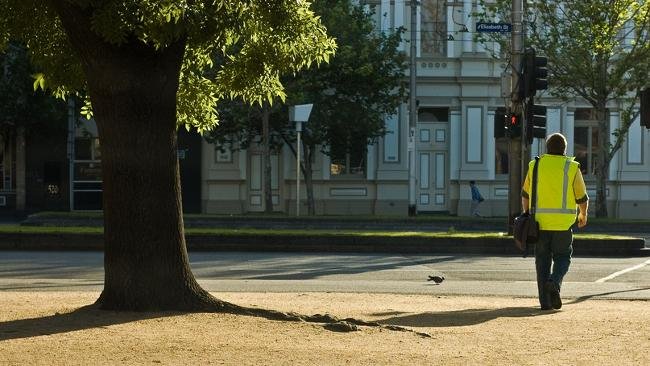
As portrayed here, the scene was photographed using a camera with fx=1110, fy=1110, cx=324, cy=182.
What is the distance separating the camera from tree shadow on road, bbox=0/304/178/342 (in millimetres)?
8070

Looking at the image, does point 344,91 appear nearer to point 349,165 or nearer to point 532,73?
point 349,165

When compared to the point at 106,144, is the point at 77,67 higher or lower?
higher

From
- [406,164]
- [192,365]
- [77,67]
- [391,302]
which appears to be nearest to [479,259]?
[391,302]

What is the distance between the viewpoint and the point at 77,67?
10352 millimetres

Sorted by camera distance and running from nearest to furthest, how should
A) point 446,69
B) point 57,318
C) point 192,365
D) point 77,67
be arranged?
point 192,365 → point 57,318 → point 77,67 → point 446,69

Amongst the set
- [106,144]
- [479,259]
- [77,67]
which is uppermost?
[77,67]

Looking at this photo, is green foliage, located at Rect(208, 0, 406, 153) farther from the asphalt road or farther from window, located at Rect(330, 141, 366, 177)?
the asphalt road

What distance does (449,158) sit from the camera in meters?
39.5

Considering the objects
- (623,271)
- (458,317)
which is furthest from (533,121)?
(458,317)

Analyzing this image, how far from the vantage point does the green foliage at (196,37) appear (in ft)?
28.1

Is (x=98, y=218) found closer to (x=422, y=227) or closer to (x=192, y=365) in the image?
(x=422, y=227)

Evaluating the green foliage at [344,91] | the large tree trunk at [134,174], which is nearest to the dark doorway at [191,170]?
the green foliage at [344,91]

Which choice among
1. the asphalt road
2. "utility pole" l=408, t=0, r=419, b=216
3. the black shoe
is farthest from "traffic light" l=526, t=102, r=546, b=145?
"utility pole" l=408, t=0, r=419, b=216

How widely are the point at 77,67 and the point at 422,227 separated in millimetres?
19539
